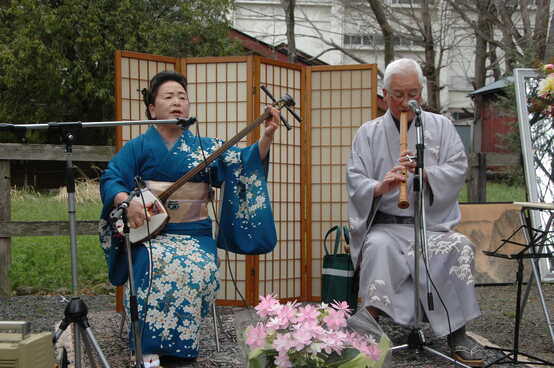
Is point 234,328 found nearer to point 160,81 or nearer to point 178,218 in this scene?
point 178,218

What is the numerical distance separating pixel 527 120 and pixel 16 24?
12.5 m

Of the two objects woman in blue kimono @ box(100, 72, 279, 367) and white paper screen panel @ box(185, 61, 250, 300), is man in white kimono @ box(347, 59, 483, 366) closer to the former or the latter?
woman in blue kimono @ box(100, 72, 279, 367)

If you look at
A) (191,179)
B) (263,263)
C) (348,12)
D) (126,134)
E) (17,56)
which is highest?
(348,12)

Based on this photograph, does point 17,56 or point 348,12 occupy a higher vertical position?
point 348,12

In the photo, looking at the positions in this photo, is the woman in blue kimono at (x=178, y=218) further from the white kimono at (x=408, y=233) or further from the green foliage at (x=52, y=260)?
the green foliage at (x=52, y=260)

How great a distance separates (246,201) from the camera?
3.89 metres

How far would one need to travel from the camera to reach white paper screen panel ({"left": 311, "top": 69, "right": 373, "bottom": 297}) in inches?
211

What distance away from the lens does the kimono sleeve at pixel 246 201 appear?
386 centimetres

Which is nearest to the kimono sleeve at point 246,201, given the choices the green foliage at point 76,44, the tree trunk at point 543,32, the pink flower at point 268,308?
the pink flower at point 268,308

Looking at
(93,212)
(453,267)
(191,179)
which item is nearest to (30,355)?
(191,179)

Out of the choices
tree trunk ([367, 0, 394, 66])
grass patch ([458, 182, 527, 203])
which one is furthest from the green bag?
tree trunk ([367, 0, 394, 66])

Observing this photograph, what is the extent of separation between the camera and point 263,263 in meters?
5.12

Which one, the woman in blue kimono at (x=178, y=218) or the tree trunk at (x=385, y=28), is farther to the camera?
A: the tree trunk at (x=385, y=28)

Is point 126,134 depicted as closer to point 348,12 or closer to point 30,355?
point 30,355
